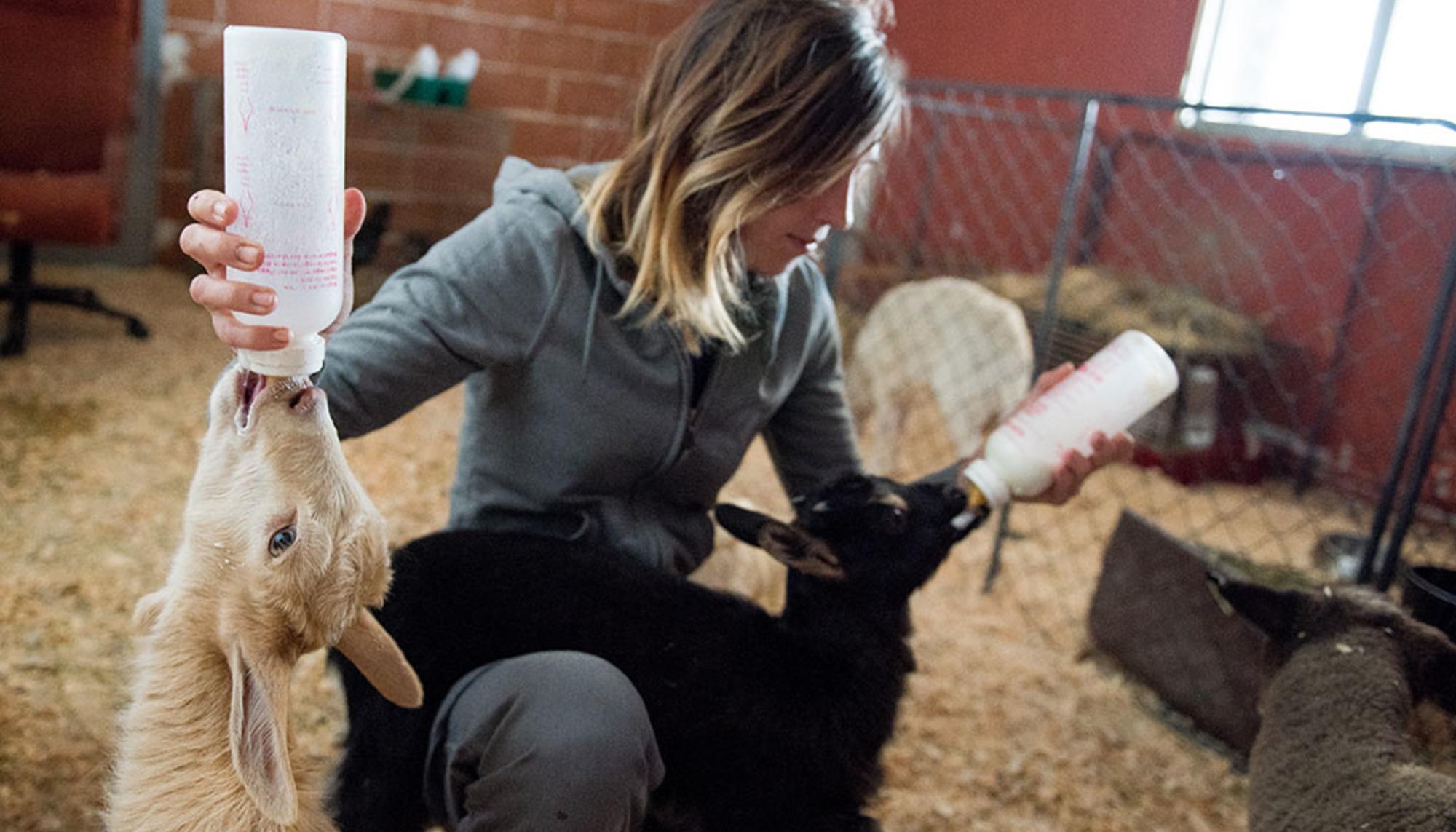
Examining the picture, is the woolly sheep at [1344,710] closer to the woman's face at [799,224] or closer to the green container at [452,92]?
the woman's face at [799,224]

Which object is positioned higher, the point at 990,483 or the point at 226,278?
the point at 226,278

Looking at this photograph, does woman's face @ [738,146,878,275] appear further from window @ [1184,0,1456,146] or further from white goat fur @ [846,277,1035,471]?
window @ [1184,0,1456,146]

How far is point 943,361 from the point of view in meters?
4.12

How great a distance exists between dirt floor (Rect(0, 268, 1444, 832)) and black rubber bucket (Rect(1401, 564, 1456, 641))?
1.98 feet

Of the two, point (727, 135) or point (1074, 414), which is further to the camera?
point (1074, 414)

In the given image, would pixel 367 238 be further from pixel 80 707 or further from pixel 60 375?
pixel 60 375

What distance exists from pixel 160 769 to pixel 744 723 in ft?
2.64

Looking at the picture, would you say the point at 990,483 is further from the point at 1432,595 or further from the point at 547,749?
the point at 1432,595

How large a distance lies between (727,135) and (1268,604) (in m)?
1.35

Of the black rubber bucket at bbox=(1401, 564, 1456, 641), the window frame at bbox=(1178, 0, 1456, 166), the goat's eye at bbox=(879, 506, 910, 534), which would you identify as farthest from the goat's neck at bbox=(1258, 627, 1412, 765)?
the window frame at bbox=(1178, 0, 1456, 166)

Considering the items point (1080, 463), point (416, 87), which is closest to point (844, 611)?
point (1080, 463)

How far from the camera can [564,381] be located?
1771 millimetres

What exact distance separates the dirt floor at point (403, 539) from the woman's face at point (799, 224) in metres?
0.93

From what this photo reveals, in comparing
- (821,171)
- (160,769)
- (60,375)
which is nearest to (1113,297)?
(821,171)
